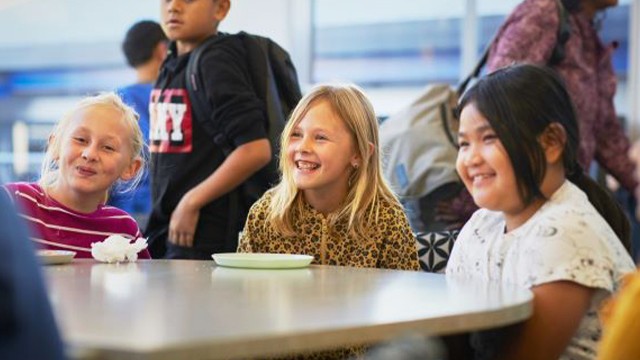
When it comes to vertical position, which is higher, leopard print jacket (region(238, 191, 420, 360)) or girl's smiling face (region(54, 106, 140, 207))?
girl's smiling face (region(54, 106, 140, 207))

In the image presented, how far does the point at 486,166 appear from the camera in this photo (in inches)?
73.2

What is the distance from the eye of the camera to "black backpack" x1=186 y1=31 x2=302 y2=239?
116 inches

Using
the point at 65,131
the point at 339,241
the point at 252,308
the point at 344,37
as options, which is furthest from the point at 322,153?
the point at 344,37

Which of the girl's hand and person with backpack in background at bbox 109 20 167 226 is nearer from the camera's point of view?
the girl's hand

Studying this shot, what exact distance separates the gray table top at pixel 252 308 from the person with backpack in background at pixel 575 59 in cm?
133

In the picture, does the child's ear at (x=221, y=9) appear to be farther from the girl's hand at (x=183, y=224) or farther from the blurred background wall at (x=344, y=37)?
the blurred background wall at (x=344, y=37)

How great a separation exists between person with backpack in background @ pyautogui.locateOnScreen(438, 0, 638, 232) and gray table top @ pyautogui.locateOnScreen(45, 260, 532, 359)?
4.38ft

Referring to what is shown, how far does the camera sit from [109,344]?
104 centimetres

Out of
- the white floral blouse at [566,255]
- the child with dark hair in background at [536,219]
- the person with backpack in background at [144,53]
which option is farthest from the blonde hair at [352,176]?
the person with backpack in background at [144,53]

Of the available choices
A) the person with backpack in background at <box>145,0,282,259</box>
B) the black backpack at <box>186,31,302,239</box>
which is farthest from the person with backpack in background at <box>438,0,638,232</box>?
the person with backpack in background at <box>145,0,282,259</box>

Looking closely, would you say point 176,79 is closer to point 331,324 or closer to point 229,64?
point 229,64

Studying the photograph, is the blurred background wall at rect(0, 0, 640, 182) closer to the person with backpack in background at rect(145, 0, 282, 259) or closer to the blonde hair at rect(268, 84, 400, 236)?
the person with backpack in background at rect(145, 0, 282, 259)

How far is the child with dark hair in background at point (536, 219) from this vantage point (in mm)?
1651

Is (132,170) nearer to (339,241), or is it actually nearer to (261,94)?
(261,94)
